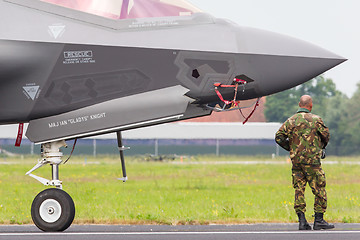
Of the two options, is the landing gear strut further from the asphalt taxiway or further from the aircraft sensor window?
the aircraft sensor window

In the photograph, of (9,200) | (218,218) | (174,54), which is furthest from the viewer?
(9,200)

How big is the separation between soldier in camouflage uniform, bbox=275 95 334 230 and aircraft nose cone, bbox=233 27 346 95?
144 cm

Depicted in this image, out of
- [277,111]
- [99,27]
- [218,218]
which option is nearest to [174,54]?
[99,27]

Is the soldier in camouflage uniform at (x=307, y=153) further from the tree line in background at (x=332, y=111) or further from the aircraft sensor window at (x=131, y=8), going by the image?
the tree line in background at (x=332, y=111)

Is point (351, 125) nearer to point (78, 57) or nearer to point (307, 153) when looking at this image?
point (307, 153)

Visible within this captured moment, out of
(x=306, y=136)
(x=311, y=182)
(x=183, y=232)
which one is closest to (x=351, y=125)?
(x=311, y=182)

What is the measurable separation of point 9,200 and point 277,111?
99595 millimetres

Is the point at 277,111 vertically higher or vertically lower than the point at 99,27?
higher

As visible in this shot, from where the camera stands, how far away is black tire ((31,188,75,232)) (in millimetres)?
10359

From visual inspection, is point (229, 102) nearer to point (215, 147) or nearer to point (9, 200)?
point (9, 200)

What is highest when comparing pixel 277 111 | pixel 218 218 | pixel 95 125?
pixel 277 111

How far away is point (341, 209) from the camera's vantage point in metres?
16.2

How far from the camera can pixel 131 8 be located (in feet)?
33.9

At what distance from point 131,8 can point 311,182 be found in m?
4.06
